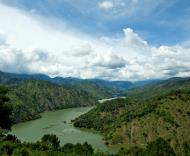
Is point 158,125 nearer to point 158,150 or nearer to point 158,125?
point 158,125

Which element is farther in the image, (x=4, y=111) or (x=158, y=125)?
(x=158, y=125)

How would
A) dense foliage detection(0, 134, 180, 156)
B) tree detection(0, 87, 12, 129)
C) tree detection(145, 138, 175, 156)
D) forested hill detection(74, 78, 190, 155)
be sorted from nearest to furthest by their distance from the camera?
dense foliage detection(0, 134, 180, 156)
tree detection(0, 87, 12, 129)
tree detection(145, 138, 175, 156)
forested hill detection(74, 78, 190, 155)

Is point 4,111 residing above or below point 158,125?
above

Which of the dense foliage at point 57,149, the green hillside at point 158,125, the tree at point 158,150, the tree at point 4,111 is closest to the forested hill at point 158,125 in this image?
the green hillside at point 158,125

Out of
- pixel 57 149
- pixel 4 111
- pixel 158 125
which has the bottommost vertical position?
pixel 158 125

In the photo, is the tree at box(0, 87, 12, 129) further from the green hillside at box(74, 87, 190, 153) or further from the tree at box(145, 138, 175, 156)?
the green hillside at box(74, 87, 190, 153)

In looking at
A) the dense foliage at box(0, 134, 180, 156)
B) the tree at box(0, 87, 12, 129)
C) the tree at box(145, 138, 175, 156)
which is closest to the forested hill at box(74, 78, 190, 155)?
the tree at box(145, 138, 175, 156)

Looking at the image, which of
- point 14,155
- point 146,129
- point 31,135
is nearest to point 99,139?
point 146,129

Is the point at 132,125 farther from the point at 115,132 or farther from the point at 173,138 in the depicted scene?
the point at 173,138

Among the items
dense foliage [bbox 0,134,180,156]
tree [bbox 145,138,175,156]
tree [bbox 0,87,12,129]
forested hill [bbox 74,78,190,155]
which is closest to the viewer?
dense foliage [bbox 0,134,180,156]

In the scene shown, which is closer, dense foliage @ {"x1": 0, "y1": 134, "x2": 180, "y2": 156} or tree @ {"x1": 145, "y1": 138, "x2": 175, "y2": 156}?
dense foliage @ {"x1": 0, "y1": 134, "x2": 180, "y2": 156}

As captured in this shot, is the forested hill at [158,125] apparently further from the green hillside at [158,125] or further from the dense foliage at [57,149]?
the dense foliage at [57,149]

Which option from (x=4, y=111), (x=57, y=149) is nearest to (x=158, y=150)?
(x=57, y=149)
